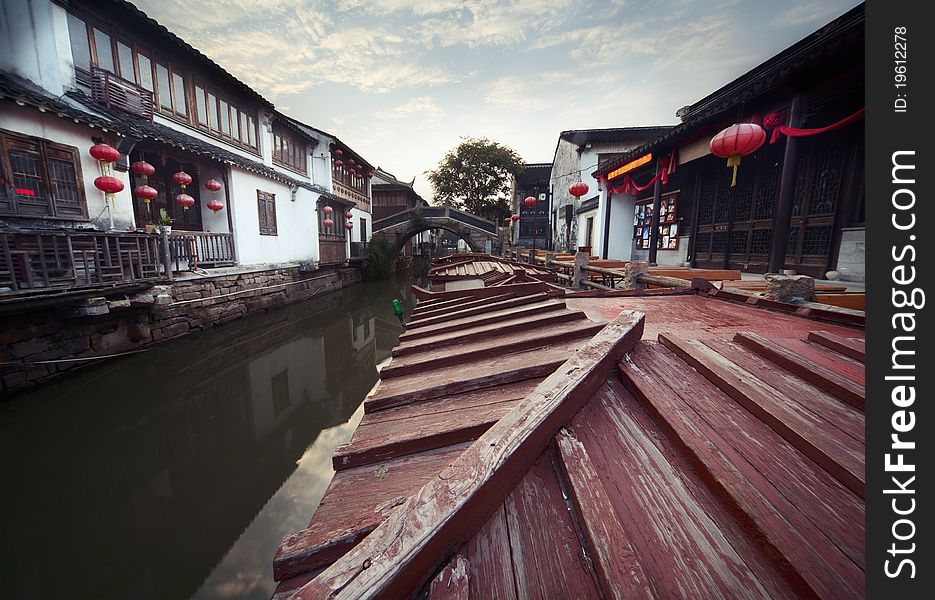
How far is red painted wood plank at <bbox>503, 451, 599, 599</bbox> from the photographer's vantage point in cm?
89

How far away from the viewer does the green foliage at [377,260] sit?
2197 centimetres

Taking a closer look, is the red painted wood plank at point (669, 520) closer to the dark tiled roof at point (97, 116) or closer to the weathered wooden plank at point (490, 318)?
the weathered wooden plank at point (490, 318)

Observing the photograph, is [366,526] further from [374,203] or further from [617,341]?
[374,203]

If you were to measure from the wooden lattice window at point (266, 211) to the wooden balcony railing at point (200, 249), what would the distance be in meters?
1.79

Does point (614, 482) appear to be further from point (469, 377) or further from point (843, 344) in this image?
point (843, 344)

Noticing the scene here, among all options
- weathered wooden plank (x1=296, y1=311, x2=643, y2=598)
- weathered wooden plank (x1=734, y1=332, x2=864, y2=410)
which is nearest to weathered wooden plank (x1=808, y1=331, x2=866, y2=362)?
weathered wooden plank (x1=734, y1=332, x2=864, y2=410)

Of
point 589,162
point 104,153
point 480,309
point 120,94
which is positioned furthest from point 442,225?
point 480,309

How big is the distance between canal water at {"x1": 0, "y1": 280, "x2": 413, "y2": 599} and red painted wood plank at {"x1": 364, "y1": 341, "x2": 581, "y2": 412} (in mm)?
2807

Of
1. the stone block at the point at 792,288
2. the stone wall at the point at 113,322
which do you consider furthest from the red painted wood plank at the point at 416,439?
the stone wall at the point at 113,322

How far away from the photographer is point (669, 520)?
101cm

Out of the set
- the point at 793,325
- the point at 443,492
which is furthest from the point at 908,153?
the point at 793,325

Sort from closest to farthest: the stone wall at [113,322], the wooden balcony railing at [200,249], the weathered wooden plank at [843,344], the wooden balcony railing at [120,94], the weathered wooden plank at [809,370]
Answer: the weathered wooden plank at [809,370] < the weathered wooden plank at [843,344] < the stone wall at [113,322] < the wooden balcony railing at [120,94] < the wooden balcony railing at [200,249]

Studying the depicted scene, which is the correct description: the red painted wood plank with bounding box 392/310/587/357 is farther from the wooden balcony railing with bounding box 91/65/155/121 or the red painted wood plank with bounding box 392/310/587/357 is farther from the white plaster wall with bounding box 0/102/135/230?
the wooden balcony railing with bounding box 91/65/155/121

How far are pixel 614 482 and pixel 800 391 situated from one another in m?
1.11
